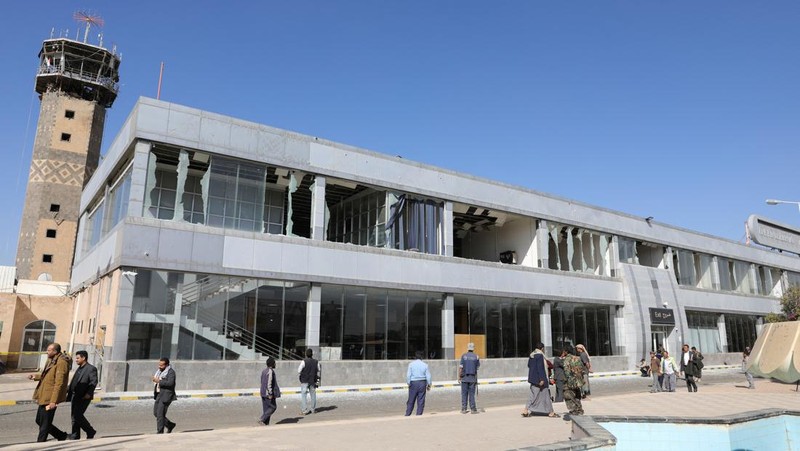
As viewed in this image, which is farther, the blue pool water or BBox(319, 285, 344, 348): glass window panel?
BBox(319, 285, 344, 348): glass window panel

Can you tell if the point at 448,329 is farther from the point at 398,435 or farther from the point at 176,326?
the point at 398,435

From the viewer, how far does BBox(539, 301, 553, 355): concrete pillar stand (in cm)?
3269

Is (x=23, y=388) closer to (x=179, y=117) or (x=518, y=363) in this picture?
(x=179, y=117)

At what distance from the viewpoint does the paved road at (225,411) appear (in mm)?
13102

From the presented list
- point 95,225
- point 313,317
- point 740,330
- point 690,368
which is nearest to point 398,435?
point 313,317

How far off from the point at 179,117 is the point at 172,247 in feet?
17.7

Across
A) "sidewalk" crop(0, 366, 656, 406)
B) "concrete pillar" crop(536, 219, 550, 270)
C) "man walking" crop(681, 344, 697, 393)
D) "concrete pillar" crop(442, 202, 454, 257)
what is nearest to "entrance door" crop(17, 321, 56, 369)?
"sidewalk" crop(0, 366, 656, 406)

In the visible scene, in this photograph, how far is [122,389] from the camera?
18906 millimetres

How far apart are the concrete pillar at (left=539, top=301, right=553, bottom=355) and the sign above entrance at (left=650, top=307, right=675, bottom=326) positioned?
987cm

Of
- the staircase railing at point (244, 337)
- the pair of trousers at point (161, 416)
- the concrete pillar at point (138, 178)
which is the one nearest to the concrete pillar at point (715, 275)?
the staircase railing at point (244, 337)

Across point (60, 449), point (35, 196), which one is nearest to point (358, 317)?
point (60, 449)

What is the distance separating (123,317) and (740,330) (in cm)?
4940

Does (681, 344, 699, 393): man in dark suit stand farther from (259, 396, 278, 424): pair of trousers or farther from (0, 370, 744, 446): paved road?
(259, 396, 278, 424): pair of trousers

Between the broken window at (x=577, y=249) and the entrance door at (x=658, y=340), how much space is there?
5.62 metres
